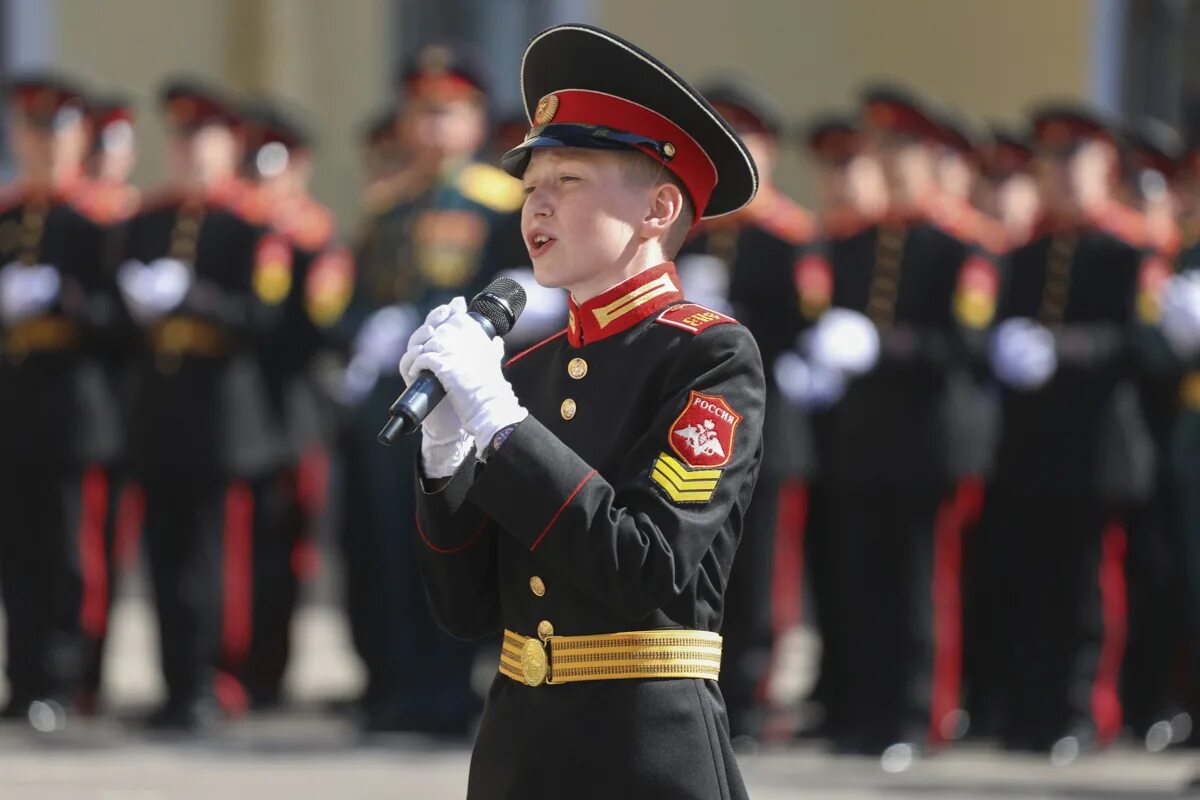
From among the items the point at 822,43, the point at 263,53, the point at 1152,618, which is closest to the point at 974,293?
the point at 1152,618

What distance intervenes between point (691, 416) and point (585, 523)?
21 cm

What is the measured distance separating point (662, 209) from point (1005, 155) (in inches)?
209

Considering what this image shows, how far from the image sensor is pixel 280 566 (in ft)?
26.6

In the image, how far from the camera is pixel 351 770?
6805mm

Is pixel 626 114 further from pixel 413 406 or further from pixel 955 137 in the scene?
pixel 955 137

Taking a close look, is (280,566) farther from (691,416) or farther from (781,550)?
(691,416)

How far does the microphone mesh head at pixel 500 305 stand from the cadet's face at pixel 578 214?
0.05 meters

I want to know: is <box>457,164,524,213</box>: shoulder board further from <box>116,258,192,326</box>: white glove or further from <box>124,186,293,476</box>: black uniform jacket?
<box>116,258,192,326</box>: white glove

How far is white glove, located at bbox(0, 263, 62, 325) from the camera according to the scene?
24.7ft

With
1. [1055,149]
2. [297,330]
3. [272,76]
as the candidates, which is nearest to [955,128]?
[1055,149]

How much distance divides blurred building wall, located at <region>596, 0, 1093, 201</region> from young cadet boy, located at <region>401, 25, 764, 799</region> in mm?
8036

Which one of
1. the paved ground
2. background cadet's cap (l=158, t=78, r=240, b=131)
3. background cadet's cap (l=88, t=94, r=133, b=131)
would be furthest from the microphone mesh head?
background cadet's cap (l=88, t=94, r=133, b=131)

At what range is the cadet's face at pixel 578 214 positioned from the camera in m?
3.16

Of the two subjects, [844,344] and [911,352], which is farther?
[911,352]
